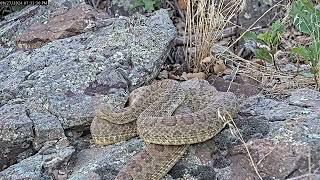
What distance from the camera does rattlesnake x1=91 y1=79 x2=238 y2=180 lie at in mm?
4512

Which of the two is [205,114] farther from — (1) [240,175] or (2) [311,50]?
(2) [311,50]

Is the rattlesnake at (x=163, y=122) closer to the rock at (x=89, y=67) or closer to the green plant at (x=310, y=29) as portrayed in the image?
the rock at (x=89, y=67)

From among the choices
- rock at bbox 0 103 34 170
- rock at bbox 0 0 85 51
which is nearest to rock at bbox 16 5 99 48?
rock at bbox 0 0 85 51

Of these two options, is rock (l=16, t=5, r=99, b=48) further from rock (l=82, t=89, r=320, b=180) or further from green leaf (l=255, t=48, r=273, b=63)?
rock (l=82, t=89, r=320, b=180)

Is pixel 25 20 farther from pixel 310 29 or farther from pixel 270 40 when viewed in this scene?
pixel 310 29

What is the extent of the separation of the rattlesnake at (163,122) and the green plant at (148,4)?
249cm

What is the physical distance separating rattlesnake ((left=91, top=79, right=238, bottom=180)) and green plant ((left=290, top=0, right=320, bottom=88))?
0.96m

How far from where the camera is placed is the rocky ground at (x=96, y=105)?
456 cm

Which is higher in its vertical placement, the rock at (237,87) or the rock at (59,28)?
the rock at (59,28)

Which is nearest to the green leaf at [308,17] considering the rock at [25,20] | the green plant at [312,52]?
the green plant at [312,52]

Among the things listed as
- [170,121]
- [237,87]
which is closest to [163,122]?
[170,121]

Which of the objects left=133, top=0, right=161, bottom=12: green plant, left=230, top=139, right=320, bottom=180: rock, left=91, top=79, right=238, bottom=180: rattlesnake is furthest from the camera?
left=133, top=0, right=161, bottom=12: green plant

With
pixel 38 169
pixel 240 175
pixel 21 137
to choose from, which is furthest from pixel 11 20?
pixel 240 175

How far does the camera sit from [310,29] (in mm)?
5812
